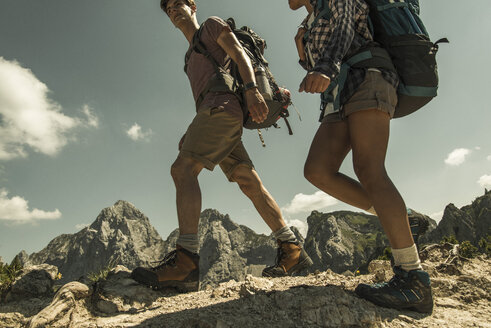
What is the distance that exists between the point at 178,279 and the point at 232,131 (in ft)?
5.76

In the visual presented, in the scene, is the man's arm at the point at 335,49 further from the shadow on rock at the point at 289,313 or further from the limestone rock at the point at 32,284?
the limestone rock at the point at 32,284

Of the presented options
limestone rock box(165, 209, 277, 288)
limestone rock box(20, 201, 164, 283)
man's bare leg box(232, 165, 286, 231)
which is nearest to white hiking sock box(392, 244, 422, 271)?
man's bare leg box(232, 165, 286, 231)

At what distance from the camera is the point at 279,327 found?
196 cm

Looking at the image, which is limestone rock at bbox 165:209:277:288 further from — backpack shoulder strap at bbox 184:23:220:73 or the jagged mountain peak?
backpack shoulder strap at bbox 184:23:220:73

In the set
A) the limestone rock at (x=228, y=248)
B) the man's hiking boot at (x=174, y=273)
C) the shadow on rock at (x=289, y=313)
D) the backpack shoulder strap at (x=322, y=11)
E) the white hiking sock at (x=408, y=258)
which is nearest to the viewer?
the shadow on rock at (x=289, y=313)

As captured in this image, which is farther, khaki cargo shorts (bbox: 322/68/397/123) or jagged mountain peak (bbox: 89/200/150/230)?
jagged mountain peak (bbox: 89/200/150/230)

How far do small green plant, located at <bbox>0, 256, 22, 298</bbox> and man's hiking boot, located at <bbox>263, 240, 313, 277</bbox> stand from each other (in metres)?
3.08

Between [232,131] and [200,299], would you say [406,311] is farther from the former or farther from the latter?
[232,131]

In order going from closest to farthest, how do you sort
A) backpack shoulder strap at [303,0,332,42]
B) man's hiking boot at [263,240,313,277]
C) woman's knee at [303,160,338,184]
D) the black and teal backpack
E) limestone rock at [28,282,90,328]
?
limestone rock at [28,282,90,328] → the black and teal backpack → backpack shoulder strap at [303,0,332,42] → woman's knee at [303,160,338,184] → man's hiking boot at [263,240,313,277]

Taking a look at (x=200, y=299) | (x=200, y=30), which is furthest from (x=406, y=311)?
(x=200, y=30)

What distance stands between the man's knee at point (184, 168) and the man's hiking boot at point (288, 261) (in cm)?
147

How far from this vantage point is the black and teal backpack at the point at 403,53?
247 cm

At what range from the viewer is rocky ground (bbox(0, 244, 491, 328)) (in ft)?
6.82

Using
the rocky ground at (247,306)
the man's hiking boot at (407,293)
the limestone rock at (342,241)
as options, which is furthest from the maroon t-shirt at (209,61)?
the limestone rock at (342,241)
